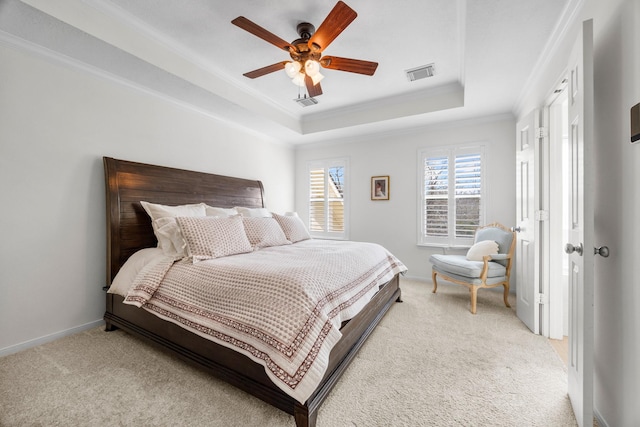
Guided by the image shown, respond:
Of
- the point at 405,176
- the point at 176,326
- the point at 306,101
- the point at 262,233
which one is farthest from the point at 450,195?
the point at 176,326

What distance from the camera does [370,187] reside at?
478cm

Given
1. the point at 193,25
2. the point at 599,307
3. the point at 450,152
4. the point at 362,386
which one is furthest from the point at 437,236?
the point at 193,25

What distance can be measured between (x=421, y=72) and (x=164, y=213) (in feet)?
10.9

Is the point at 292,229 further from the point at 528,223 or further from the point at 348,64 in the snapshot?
the point at 528,223

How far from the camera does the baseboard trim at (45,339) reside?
6.90ft

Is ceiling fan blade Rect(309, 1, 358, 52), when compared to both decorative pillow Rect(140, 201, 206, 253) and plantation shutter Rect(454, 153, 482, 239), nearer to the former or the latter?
decorative pillow Rect(140, 201, 206, 253)

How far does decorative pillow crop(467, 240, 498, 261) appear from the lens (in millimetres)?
3203

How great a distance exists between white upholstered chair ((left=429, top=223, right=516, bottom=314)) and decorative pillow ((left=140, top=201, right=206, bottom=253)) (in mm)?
3044

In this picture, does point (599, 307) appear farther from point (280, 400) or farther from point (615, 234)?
point (280, 400)

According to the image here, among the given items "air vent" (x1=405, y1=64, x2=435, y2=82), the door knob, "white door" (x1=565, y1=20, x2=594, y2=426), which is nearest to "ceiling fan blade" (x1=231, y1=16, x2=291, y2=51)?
"air vent" (x1=405, y1=64, x2=435, y2=82)

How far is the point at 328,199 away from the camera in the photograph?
207 inches

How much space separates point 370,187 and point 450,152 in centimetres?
139

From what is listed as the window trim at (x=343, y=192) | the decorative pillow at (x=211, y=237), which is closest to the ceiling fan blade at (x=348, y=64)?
the decorative pillow at (x=211, y=237)

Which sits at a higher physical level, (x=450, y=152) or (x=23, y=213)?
(x=450, y=152)
